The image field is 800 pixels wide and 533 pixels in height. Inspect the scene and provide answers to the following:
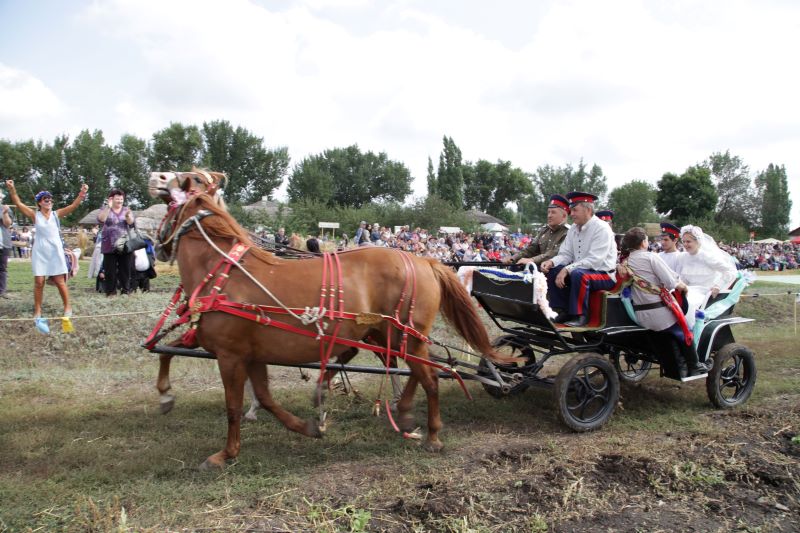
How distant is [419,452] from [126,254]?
21.8 feet

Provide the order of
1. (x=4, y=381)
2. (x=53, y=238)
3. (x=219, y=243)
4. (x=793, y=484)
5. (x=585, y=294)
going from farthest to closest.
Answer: (x=53, y=238)
(x=4, y=381)
(x=585, y=294)
(x=219, y=243)
(x=793, y=484)

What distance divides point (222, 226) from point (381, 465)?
219 cm

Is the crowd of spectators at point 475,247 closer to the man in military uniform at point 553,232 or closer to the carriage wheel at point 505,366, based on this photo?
the man in military uniform at point 553,232

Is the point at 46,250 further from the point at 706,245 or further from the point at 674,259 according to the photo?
the point at 706,245

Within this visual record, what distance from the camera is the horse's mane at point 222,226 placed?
4.23 meters

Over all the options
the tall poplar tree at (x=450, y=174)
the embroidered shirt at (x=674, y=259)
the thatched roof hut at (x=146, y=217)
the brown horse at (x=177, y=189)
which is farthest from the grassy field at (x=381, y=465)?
the tall poplar tree at (x=450, y=174)

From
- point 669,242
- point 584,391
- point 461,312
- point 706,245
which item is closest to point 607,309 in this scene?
point 584,391

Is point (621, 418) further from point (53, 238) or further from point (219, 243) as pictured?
point (53, 238)

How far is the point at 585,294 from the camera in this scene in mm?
5172

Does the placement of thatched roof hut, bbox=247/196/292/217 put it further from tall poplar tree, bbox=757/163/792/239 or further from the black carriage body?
tall poplar tree, bbox=757/163/792/239

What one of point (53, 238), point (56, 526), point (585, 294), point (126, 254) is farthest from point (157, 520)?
point (126, 254)

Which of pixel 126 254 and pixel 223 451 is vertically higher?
pixel 126 254

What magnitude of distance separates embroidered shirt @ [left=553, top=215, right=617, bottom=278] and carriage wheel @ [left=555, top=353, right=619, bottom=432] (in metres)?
0.86

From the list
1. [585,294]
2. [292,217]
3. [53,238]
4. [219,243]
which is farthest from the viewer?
[292,217]
